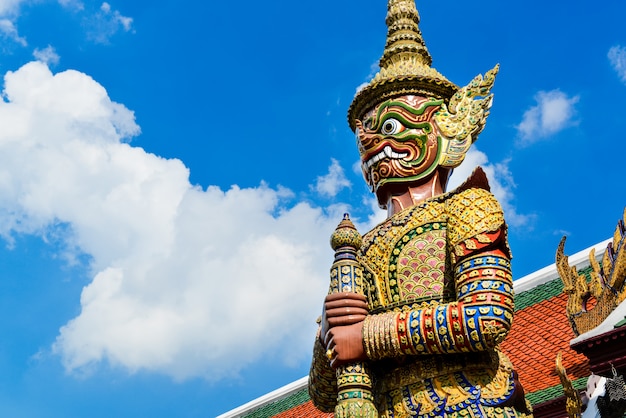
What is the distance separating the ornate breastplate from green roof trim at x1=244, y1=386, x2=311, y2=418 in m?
6.57

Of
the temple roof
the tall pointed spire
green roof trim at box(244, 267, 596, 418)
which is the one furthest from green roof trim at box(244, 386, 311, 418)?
the tall pointed spire

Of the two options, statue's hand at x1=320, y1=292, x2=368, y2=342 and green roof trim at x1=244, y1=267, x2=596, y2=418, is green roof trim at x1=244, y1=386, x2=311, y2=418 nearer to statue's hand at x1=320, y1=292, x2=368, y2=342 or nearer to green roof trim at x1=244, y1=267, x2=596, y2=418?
green roof trim at x1=244, y1=267, x2=596, y2=418

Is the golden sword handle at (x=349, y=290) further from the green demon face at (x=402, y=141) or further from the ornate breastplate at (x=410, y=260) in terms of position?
the green demon face at (x=402, y=141)

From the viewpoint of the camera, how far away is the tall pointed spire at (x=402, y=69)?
5.21m

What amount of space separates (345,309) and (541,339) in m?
4.50

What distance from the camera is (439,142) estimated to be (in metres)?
5.11

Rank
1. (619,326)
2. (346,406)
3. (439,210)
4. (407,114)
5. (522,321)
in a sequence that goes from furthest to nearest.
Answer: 1. (522,321)
2. (619,326)
3. (407,114)
4. (439,210)
5. (346,406)

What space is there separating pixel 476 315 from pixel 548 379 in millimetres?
3608

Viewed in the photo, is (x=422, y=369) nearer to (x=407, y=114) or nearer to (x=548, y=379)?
(x=407, y=114)

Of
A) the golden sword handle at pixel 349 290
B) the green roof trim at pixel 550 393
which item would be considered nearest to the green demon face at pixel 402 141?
the golden sword handle at pixel 349 290

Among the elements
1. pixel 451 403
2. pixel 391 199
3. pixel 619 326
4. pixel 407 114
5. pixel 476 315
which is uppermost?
pixel 407 114

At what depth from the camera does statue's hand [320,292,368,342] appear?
4344mm

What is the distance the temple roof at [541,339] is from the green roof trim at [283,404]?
0.49 feet

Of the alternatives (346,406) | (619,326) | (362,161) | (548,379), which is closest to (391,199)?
(362,161)
